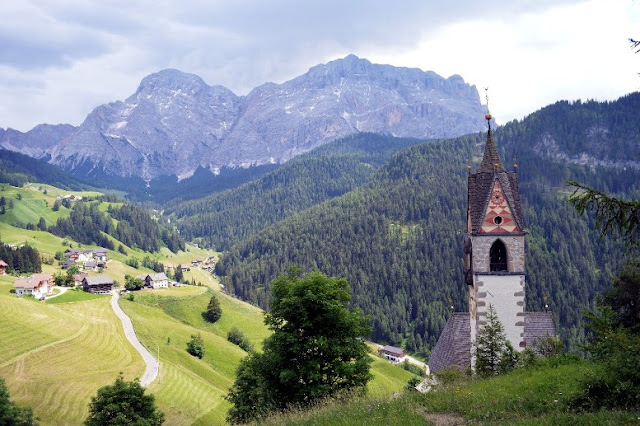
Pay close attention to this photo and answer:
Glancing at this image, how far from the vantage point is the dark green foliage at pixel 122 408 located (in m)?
48.5

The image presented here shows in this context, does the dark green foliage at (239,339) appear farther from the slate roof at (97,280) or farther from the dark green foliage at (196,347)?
the slate roof at (97,280)

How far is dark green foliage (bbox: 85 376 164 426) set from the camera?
48.5 meters

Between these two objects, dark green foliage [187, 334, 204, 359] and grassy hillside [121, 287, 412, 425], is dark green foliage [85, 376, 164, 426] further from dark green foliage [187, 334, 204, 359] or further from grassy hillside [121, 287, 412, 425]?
dark green foliage [187, 334, 204, 359]

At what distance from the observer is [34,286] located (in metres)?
125

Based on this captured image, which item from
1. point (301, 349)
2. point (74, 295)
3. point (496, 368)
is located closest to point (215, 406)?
point (301, 349)

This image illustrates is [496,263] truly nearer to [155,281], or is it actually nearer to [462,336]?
[462,336]

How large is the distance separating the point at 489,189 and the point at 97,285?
14368 cm

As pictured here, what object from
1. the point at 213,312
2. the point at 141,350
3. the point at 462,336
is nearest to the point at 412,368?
the point at 213,312

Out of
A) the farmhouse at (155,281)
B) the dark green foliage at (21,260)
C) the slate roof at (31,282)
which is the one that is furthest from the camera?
the farmhouse at (155,281)

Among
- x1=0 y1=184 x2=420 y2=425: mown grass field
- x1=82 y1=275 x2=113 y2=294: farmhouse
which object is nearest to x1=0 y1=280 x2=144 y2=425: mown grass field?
x1=0 y1=184 x2=420 y2=425: mown grass field

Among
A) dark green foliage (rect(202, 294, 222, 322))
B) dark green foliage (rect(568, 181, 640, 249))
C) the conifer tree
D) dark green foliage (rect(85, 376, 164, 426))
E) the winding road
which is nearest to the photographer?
dark green foliage (rect(568, 181, 640, 249))

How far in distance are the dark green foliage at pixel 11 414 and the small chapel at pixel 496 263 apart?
1739 inches

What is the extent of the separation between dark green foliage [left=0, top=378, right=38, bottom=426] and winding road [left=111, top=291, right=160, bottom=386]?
77.9 feet

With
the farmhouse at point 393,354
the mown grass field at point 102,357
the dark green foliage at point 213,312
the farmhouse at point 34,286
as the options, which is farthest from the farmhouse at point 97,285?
the farmhouse at point 393,354
